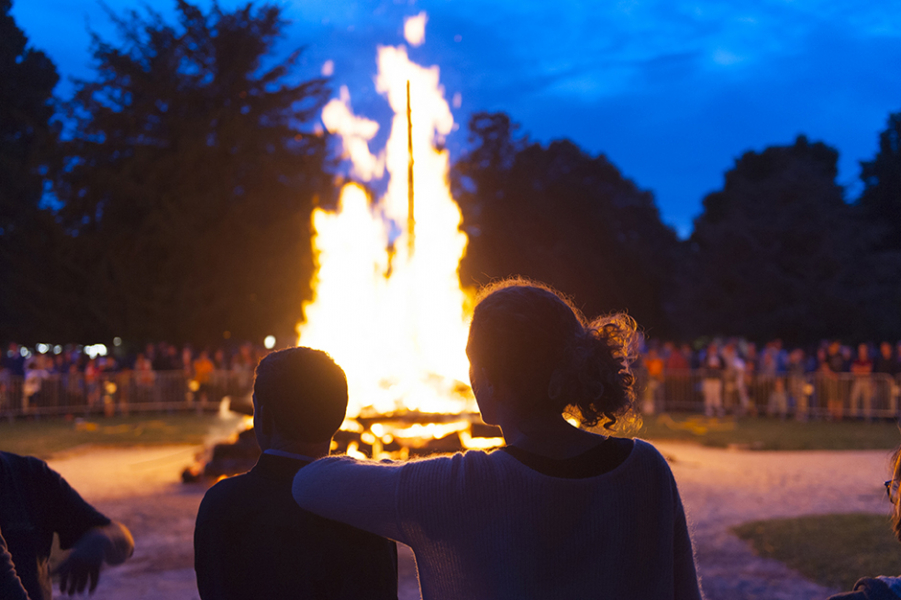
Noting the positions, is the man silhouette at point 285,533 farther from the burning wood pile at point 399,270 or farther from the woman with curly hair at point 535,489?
the burning wood pile at point 399,270

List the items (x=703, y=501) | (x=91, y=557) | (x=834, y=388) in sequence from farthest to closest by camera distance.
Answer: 1. (x=834, y=388)
2. (x=703, y=501)
3. (x=91, y=557)

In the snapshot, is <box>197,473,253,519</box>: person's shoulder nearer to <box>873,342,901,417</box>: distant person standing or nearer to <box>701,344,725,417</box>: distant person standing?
<box>701,344,725,417</box>: distant person standing

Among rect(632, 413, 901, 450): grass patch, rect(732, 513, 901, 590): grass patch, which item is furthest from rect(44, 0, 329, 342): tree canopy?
rect(732, 513, 901, 590): grass patch

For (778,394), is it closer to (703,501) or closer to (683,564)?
(703,501)

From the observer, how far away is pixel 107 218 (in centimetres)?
2745

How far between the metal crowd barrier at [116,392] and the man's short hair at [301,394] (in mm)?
17818

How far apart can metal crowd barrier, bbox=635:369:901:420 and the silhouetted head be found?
659 inches

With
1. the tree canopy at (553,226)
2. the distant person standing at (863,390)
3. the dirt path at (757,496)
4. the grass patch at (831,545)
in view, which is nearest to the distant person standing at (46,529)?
the dirt path at (757,496)

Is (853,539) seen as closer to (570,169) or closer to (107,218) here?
(107,218)

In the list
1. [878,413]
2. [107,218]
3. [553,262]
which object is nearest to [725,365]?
[878,413]

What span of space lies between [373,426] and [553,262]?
2426cm

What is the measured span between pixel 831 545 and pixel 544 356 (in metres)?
6.80

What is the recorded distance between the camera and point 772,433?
626 inches

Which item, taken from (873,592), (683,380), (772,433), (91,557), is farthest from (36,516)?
(683,380)
